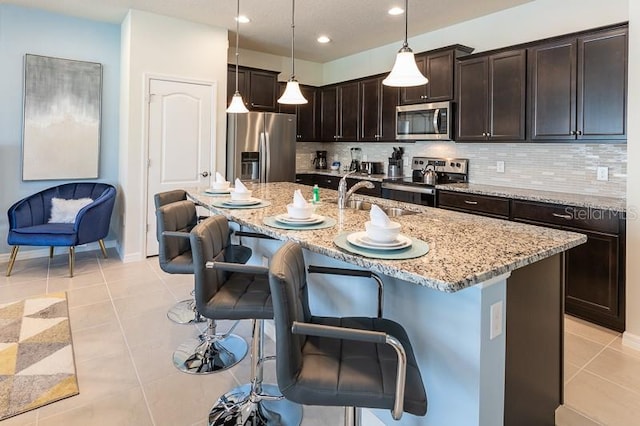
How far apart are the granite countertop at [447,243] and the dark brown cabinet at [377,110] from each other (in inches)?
114

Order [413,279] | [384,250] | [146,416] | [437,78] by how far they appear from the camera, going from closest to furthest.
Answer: [413,279] < [384,250] < [146,416] < [437,78]

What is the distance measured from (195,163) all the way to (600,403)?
174 inches

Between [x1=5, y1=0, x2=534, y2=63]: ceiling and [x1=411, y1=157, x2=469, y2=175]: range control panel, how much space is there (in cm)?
161

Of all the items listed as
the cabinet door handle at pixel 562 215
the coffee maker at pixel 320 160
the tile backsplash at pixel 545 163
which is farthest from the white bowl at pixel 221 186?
the coffee maker at pixel 320 160

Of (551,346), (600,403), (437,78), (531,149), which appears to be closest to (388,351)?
(551,346)

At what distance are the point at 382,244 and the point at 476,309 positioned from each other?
0.39m

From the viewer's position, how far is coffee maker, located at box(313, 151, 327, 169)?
6.73m

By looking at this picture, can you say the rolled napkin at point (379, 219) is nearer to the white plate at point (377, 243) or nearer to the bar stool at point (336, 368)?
the white plate at point (377, 243)

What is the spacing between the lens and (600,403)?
2080 mm

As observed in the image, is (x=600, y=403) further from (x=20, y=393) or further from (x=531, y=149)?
(x=20, y=393)

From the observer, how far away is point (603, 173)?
344cm

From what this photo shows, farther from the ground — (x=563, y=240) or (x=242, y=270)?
(x=563, y=240)

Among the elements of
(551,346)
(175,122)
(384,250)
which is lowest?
(551,346)

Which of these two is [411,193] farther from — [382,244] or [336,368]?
[336,368]
